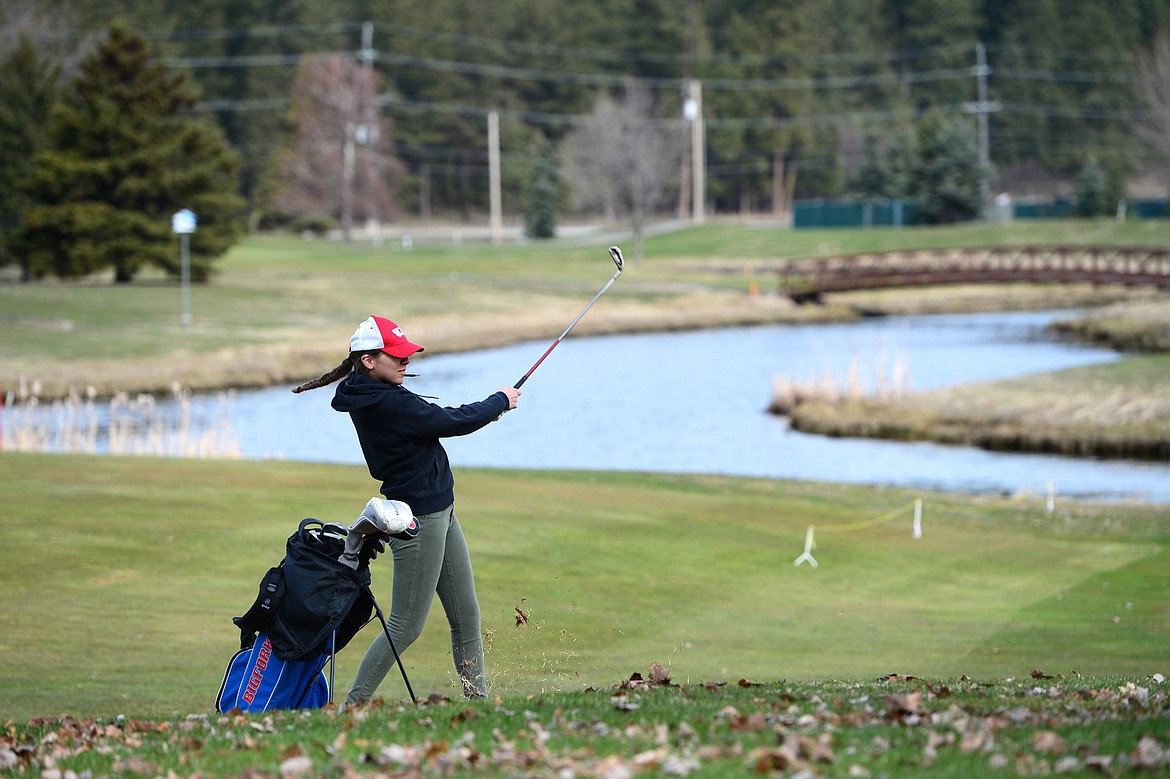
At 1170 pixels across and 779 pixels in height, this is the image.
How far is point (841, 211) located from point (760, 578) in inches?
3338

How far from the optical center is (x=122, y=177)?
55.5 meters

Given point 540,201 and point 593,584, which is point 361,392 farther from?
point 540,201

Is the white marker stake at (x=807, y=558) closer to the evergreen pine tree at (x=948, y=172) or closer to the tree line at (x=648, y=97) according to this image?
the tree line at (x=648, y=97)

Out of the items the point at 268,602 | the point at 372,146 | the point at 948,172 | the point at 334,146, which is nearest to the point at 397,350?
the point at 268,602

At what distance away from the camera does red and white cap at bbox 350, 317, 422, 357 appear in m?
8.31

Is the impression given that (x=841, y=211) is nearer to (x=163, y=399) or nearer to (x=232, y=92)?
(x=232, y=92)

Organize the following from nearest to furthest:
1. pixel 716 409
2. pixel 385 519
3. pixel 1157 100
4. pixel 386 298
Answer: pixel 385 519 < pixel 716 409 < pixel 386 298 < pixel 1157 100

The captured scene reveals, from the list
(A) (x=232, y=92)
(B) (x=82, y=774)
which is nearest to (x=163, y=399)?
(B) (x=82, y=774)

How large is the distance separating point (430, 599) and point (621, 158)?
92692 millimetres

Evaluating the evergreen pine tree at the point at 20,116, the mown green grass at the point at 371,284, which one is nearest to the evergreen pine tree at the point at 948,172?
the mown green grass at the point at 371,284

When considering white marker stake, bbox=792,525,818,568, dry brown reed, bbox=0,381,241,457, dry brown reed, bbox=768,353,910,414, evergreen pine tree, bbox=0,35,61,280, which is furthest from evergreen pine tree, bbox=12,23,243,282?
white marker stake, bbox=792,525,818,568

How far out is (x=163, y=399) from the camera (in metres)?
41.0

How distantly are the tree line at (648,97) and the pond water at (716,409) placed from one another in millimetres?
39428

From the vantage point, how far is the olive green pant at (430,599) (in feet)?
27.4
